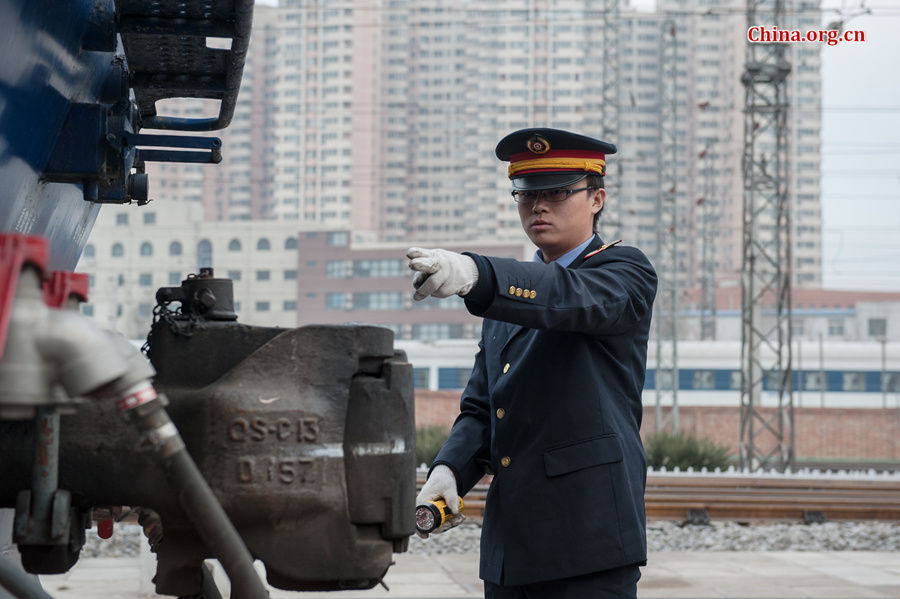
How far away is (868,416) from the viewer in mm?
31594

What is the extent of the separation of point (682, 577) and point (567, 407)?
5634mm

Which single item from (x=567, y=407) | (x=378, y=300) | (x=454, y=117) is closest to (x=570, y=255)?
(x=567, y=407)

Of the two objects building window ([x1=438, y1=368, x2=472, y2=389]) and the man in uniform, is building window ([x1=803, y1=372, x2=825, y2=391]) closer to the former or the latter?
building window ([x1=438, y1=368, x2=472, y2=389])

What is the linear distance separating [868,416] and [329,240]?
3476 centimetres

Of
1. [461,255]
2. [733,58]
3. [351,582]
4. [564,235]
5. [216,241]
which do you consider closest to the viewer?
[351,582]

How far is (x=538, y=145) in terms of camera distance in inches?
123

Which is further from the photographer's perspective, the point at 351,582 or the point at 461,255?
the point at 461,255

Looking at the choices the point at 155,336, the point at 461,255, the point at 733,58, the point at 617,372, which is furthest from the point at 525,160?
the point at 733,58

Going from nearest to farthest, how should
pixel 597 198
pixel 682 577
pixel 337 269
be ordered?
pixel 597 198
pixel 682 577
pixel 337 269

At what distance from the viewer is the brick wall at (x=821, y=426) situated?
103 ft

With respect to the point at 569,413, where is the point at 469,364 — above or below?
below

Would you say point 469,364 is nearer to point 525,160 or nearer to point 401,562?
point 401,562

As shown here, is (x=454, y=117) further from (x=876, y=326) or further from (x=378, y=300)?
→ (x=876, y=326)

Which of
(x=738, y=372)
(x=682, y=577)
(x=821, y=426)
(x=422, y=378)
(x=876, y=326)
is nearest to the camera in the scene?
(x=682, y=577)
